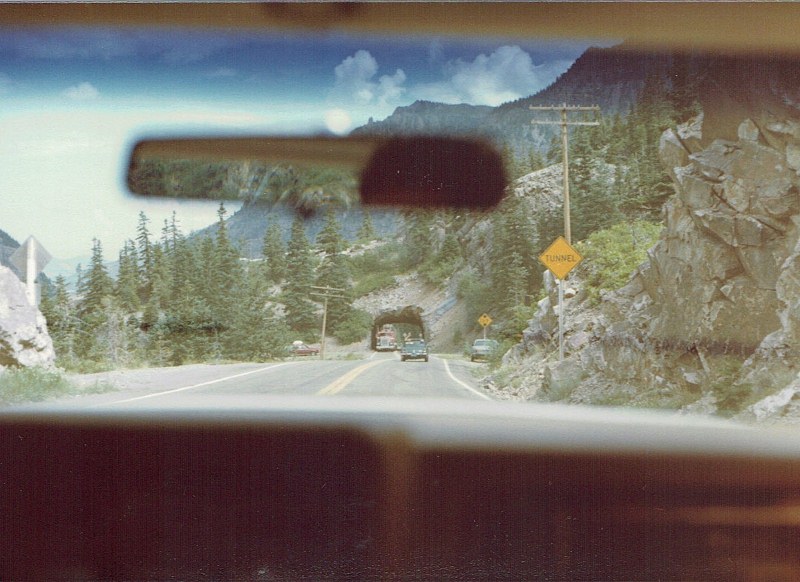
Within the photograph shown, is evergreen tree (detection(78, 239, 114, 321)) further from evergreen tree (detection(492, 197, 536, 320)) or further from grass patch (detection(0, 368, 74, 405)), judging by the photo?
evergreen tree (detection(492, 197, 536, 320))

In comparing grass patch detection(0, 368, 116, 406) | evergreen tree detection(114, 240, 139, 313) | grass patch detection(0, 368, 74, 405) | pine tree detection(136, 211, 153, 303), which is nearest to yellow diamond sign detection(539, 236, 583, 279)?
pine tree detection(136, 211, 153, 303)

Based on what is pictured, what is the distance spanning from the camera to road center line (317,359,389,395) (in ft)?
17.0

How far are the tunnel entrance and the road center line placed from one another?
0.44 feet

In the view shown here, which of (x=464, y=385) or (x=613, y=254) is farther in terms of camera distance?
(x=613, y=254)

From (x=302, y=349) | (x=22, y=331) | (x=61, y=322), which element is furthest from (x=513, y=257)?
(x=22, y=331)

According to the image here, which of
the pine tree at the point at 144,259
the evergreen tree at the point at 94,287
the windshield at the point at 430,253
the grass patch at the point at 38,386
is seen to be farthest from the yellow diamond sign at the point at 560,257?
the grass patch at the point at 38,386

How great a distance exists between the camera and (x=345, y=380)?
205 inches

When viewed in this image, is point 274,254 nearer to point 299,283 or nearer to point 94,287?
point 299,283

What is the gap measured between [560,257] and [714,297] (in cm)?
151

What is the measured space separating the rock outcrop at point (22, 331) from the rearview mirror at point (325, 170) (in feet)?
4.11

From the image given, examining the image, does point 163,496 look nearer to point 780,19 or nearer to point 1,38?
point 1,38

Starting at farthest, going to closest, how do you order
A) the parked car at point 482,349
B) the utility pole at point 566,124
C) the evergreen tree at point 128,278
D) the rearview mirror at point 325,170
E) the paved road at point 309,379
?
the parked car at point 482,349
the paved road at point 309,379
the evergreen tree at point 128,278
the utility pole at point 566,124
the rearview mirror at point 325,170

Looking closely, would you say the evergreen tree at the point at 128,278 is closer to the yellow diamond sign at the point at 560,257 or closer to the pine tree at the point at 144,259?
the pine tree at the point at 144,259

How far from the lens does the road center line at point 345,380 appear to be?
5.17 meters
